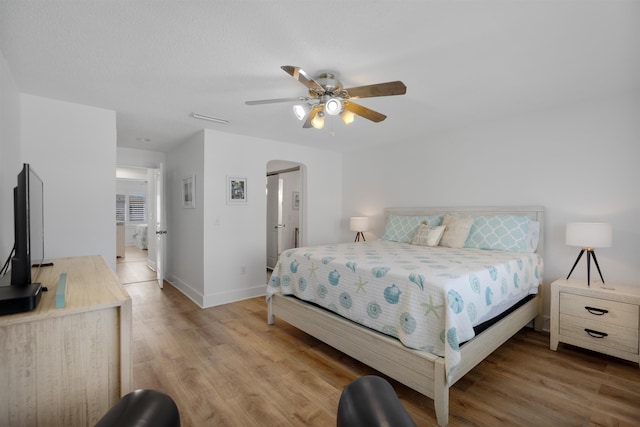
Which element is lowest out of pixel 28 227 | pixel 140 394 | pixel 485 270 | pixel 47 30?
pixel 140 394

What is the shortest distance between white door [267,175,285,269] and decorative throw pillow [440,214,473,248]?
3.13 m

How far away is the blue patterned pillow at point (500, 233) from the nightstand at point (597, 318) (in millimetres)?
484

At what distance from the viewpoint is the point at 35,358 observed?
1014mm

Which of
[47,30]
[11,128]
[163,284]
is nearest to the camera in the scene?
[47,30]

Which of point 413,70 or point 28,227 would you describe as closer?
point 28,227

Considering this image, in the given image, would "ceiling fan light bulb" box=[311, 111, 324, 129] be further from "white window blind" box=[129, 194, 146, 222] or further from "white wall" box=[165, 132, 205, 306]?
"white window blind" box=[129, 194, 146, 222]

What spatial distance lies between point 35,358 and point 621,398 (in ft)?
10.4

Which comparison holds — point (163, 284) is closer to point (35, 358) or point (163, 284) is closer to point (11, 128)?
point (11, 128)

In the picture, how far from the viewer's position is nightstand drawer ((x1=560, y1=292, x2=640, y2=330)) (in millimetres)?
2254

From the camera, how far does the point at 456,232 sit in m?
3.34

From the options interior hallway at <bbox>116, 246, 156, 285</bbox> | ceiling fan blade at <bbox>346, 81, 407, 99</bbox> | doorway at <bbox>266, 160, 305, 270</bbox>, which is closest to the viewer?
ceiling fan blade at <bbox>346, 81, 407, 99</bbox>

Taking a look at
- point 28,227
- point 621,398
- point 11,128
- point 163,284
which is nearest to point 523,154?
point 621,398

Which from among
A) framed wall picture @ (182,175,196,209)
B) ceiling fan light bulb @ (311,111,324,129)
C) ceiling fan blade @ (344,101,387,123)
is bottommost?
framed wall picture @ (182,175,196,209)


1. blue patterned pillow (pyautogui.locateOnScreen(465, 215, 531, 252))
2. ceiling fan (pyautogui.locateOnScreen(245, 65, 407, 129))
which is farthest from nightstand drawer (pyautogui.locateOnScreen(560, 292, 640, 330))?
ceiling fan (pyautogui.locateOnScreen(245, 65, 407, 129))
